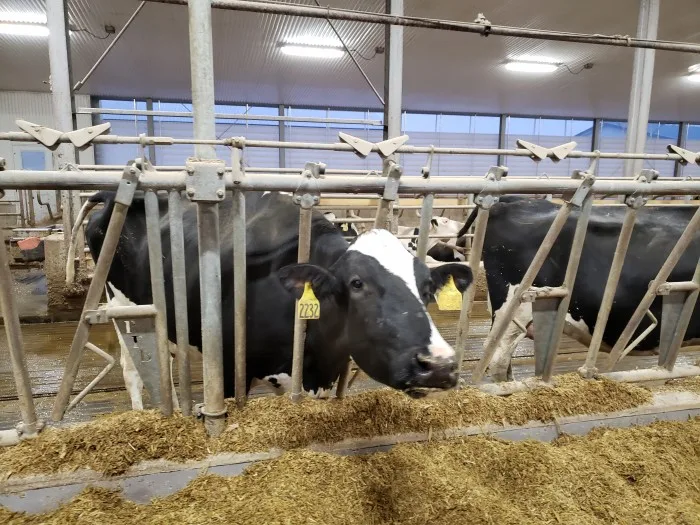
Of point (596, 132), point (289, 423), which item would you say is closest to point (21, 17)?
point (289, 423)

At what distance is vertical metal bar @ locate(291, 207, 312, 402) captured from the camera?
75.1 inches

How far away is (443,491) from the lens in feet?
5.97

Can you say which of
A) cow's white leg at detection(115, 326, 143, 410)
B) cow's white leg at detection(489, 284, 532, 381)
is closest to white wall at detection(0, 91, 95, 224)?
cow's white leg at detection(115, 326, 143, 410)

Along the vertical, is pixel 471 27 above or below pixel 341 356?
above

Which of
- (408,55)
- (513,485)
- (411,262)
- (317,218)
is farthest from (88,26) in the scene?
(513,485)

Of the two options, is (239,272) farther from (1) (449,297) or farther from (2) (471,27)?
(2) (471,27)

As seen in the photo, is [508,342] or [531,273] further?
[508,342]

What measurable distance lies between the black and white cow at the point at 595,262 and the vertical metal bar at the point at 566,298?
3.69ft

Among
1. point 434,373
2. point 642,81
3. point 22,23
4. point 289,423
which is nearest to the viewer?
point 434,373

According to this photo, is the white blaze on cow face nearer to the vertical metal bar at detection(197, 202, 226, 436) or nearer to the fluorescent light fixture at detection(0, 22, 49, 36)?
the vertical metal bar at detection(197, 202, 226, 436)

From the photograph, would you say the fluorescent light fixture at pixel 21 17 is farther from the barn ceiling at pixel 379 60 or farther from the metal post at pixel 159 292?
the metal post at pixel 159 292

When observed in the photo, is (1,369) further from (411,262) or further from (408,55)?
(408,55)

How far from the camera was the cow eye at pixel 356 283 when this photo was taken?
1927 millimetres

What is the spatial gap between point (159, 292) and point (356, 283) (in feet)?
2.54
